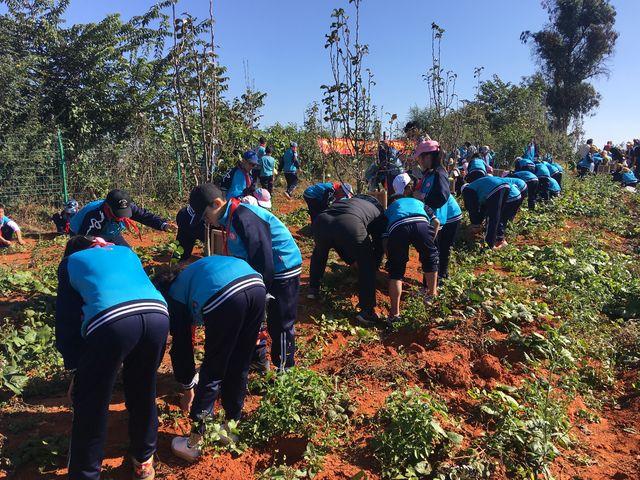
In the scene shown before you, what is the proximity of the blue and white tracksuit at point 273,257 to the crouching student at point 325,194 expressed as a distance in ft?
9.54

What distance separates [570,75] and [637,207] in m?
22.8

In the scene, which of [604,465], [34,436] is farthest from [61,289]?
[604,465]

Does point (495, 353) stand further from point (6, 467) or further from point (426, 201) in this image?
point (6, 467)

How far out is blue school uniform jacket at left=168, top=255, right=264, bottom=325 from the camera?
8.38 ft

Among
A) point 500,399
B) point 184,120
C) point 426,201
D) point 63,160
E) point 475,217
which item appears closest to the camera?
point 500,399

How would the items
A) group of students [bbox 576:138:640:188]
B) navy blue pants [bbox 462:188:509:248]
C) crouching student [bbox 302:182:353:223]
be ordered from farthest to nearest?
group of students [bbox 576:138:640:188], navy blue pants [bbox 462:188:509:248], crouching student [bbox 302:182:353:223]

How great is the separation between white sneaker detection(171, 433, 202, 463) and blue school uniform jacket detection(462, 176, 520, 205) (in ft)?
19.5

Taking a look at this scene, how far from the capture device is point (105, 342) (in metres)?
2.23

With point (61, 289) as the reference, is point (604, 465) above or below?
below

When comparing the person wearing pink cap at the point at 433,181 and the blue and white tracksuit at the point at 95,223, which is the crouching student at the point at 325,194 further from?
the blue and white tracksuit at the point at 95,223

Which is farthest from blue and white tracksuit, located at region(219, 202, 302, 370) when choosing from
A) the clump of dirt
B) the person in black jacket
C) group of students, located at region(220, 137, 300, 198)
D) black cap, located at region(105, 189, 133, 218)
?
group of students, located at region(220, 137, 300, 198)

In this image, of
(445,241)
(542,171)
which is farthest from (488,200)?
(542,171)

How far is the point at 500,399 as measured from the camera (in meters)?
3.11

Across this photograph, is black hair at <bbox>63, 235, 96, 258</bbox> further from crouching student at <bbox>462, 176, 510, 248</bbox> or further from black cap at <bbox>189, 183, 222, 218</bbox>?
crouching student at <bbox>462, 176, 510, 248</bbox>
